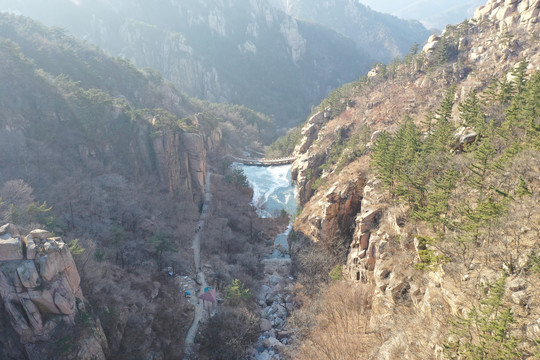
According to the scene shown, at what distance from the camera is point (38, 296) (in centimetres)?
2041

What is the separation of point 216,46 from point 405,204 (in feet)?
552

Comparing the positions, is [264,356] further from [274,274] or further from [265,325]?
[274,274]

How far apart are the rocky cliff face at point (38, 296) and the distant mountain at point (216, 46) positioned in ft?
418

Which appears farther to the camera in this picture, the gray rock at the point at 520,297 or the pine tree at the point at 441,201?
the pine tree at the point at 441,201

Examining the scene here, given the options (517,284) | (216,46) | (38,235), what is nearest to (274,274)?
(38,235)

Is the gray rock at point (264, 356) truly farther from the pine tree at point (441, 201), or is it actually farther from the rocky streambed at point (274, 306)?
the pine tree at point (441, 201)

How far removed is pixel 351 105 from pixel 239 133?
1644 inches

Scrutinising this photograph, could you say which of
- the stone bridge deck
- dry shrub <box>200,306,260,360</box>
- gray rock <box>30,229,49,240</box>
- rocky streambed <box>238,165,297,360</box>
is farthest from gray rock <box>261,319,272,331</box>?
the stone bridge deck

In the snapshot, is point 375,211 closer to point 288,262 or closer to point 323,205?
point 323,205

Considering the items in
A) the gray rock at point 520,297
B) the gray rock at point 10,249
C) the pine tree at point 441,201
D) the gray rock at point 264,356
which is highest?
the pine tree at point 441,201

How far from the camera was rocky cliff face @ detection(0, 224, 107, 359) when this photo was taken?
20.2 metres

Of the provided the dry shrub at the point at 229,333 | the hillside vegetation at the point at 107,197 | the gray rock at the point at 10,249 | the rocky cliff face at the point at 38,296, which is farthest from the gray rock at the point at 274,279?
the gray rock at the point at 10,249

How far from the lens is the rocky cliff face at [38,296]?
20.2 meters

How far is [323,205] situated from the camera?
37438mm
